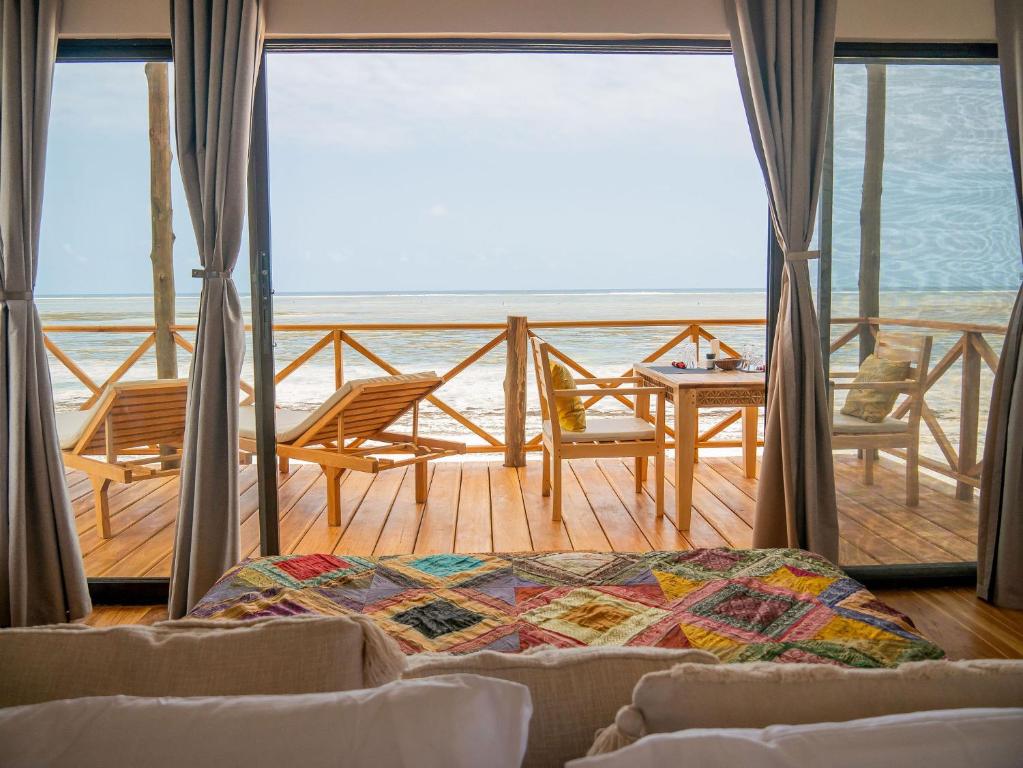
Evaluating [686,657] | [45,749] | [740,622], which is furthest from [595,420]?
[45,749]

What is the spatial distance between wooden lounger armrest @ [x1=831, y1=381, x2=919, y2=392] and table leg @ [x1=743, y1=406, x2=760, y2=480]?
1668 mm

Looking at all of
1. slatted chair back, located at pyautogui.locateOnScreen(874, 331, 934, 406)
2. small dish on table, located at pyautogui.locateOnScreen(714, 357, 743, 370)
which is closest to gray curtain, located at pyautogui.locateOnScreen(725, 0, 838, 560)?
slatted chair back, located at pyautogui.locateOnScreen(874, 331, 934, 406)

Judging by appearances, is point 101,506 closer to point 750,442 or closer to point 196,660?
point 196,660

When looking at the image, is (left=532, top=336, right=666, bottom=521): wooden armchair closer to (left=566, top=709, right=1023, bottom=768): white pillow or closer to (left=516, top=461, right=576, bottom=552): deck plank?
(left=516, top=461, right=576, bottom=552): deck plank

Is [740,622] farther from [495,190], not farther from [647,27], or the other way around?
[495,190]

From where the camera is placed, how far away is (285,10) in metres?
3.19

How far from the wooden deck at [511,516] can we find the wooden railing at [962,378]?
3.3 inches

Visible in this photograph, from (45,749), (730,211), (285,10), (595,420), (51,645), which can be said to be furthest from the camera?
(730,211)

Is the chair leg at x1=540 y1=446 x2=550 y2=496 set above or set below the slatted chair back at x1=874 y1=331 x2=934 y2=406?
below

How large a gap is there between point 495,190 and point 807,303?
41.3 ft

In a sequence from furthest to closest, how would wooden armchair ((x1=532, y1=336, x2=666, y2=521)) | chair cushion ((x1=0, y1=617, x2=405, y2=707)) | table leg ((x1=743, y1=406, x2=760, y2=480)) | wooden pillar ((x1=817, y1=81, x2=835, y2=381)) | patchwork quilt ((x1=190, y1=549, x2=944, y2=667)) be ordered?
table leg ((x1=743, y1=406, x2=760, y2=480)), wooden armchair ((x1=532, y1=336, x2=666, y2=521)), wooden pillar ((x1=817, y1=81, x2=835, y2=381)), patchwork quilt ((x1=190, y1=549, x2=944, y2=667)), chair cushion ((x1=0, y1=617, x2=405, y2=707))

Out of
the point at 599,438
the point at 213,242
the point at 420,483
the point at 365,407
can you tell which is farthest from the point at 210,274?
the point at 599,438

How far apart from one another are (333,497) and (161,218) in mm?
1602

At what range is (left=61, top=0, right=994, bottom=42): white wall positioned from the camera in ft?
10.6
